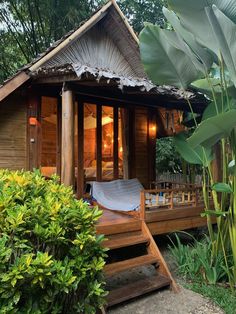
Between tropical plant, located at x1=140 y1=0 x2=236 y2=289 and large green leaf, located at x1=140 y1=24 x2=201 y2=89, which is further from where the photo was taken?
large green leaf, located at x1=140 y1=24 x2=201 y2=89

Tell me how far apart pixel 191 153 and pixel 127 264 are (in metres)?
2.25

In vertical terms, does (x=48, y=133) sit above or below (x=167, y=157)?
above

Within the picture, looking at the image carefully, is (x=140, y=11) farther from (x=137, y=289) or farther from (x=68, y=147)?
(x=137, y=289)

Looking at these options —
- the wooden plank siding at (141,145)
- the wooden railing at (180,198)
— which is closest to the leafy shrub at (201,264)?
the wooden railing at (180,198)

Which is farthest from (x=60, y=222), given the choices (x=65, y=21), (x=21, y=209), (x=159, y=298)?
(x=65, y=21)

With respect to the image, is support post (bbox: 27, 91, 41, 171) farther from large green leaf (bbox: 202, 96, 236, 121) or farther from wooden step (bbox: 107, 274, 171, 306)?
large green leaf (bbox: 202, 96, 236, 121)

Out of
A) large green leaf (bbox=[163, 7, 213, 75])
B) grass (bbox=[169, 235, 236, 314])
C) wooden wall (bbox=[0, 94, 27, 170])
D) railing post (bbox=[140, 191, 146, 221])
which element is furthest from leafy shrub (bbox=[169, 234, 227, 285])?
wooden wall (bbox=[0, 94, 27, 170])

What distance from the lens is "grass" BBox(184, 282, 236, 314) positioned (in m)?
3.75

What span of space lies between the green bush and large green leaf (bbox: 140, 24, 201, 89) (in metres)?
2.74

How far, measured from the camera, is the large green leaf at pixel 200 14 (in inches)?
140

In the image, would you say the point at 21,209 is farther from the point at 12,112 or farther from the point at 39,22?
the point at 39,22

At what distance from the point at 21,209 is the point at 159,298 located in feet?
8.54

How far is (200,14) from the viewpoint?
3.63m

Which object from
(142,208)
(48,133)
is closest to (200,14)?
(142,208)
